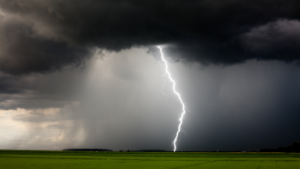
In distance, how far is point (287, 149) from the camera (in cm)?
18588
